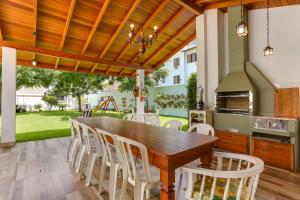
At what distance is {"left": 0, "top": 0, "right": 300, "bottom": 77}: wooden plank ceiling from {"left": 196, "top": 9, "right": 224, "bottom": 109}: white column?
302 millimetres

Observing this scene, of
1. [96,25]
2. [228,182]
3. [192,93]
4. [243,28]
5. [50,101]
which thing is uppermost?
[96,25]

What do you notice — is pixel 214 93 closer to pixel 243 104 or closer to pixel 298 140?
pixel 243 104

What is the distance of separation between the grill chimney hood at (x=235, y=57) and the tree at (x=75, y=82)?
850cm

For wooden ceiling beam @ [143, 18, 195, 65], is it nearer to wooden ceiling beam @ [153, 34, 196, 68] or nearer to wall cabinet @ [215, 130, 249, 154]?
wooden ceiling beam @ [153, 34, 196, 68]

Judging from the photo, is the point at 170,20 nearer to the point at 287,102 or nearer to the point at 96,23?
the point at 96,23

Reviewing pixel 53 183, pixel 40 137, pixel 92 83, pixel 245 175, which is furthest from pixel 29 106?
pixel 245 175

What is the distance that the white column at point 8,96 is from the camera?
4.76 meters

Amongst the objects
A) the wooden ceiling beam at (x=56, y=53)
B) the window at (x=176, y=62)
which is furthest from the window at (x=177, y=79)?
the wooden ceiling beam at (x=56, y=53)

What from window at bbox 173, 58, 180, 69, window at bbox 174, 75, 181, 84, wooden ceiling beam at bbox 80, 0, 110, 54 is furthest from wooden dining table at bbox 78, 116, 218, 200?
window at bbox 173, 58, 180, 69

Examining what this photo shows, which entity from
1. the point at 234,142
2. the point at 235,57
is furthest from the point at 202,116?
the point at 235,57

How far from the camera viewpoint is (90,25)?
5020 mm

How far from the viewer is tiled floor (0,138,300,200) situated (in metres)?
2.41

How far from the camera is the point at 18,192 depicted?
2.48 m

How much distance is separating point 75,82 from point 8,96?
6564 mm
